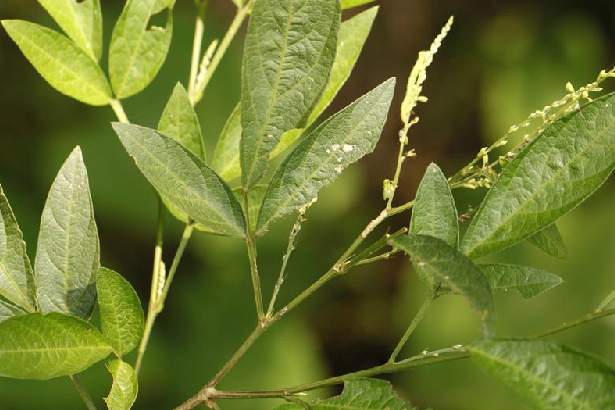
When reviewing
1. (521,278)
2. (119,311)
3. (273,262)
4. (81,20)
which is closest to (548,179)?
(521,278)

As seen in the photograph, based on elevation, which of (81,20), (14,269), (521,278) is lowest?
(14,269)

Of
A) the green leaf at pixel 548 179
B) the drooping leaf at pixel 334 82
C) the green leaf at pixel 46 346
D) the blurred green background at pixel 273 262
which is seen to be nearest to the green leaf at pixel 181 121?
the drooping leaf at pixel 334 82

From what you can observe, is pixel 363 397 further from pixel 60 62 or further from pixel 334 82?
pixel 60 62

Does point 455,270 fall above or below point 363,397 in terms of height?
above

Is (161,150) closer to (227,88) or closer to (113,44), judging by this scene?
(113,44)

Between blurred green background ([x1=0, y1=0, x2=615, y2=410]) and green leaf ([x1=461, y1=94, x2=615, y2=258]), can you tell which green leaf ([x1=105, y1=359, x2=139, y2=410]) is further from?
blurred green background ([x1=0, y1=0, x2=615, y2=410])

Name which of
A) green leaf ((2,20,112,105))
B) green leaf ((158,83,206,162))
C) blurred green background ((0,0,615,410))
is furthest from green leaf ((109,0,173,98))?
blurred green background ((0,0,615,410))

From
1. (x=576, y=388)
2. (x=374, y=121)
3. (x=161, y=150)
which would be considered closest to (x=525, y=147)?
(x=374, y=121)
